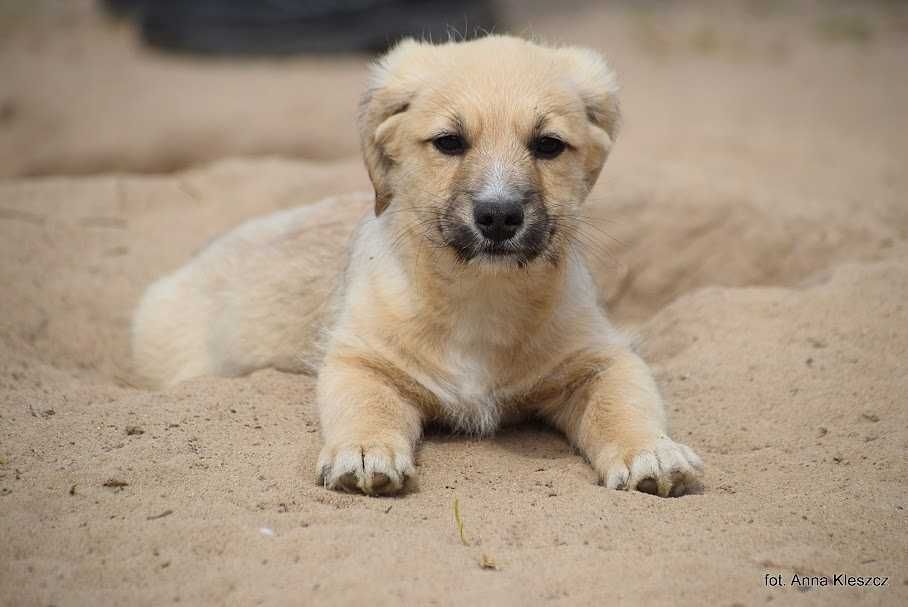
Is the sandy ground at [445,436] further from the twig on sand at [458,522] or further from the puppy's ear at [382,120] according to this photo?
the puppy's ear at [382,120]

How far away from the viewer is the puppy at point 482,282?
391cm

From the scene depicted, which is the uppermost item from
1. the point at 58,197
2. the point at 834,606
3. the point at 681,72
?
the point at 681,72

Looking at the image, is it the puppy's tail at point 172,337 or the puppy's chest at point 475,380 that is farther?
the puppy's tail at point 172,337

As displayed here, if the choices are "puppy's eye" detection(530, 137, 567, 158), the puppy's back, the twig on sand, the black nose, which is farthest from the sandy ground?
the black nose

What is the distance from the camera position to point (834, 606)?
2914mm

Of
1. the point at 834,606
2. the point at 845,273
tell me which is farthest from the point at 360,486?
the point at 845,273

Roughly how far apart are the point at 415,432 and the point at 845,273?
2985mm

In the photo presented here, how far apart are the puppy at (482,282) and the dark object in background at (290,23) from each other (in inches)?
283

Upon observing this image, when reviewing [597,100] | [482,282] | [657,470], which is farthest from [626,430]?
[597,100]

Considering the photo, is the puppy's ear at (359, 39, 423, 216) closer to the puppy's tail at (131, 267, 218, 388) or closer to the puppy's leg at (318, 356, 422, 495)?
the puppy's leg at (318, 356, 422, 495)

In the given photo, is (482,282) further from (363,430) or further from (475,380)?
(363,430)

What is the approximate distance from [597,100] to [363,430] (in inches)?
72.5

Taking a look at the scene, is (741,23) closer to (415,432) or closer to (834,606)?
(415,432)

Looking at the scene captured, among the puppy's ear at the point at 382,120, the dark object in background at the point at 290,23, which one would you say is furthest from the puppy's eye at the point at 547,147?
the dark object in background at the point at 290,23
